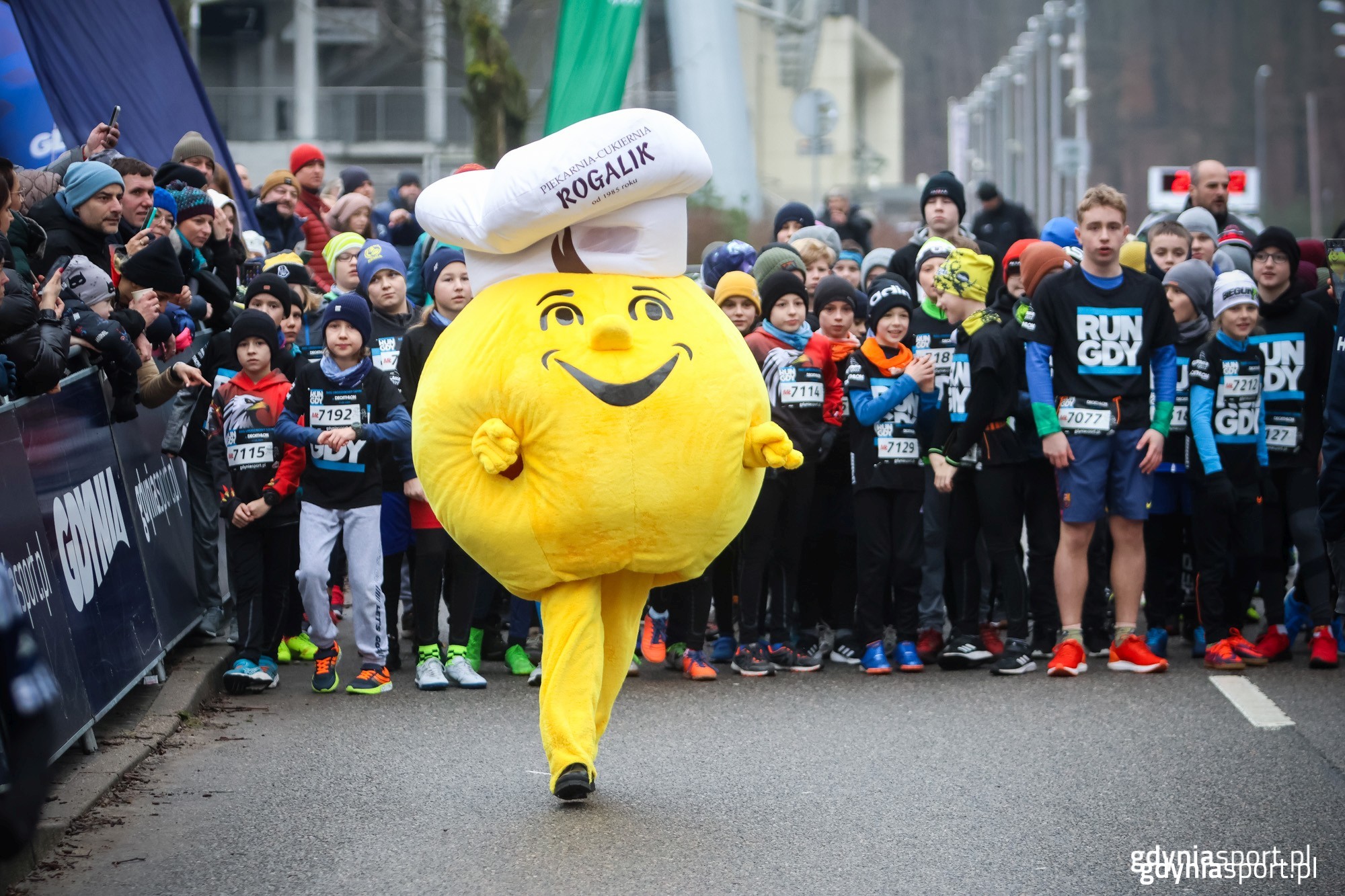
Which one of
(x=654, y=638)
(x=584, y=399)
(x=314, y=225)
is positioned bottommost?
(x=654, y=638)

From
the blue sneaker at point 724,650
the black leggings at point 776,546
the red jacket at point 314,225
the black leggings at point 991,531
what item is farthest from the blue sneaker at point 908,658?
the red jacket at point 314,225

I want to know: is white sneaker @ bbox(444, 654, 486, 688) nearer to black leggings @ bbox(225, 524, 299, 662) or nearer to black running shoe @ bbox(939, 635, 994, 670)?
black leggings @ bbox(225, 524, 299, 662)

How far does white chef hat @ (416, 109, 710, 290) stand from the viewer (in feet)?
19.5

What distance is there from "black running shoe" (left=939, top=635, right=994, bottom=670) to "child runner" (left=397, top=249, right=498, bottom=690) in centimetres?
232

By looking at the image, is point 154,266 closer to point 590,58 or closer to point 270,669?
point 270,669

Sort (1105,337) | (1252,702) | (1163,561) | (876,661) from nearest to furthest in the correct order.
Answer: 1. (1252,702)
2. (1105,337)
3. (876,661)
4. (1163,561)

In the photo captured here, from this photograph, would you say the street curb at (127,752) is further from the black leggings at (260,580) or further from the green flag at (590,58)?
the green flag at (590,58)

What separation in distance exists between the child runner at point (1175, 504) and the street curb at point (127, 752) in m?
5.28

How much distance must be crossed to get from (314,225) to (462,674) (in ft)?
18.8

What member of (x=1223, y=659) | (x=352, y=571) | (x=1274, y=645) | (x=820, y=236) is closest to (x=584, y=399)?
(x=352, y=571)

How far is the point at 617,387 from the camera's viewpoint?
19.1ft

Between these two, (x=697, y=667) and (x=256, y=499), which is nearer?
(x=256, y=499)

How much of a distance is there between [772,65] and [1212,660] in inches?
1577
